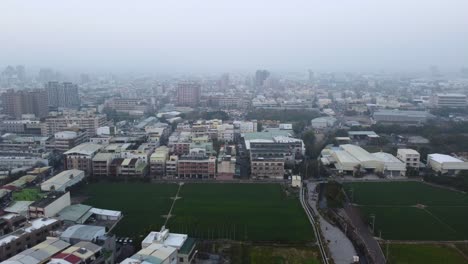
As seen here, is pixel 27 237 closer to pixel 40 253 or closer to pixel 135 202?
pixel 40 253

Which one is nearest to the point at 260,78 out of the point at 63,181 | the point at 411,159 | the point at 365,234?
the point at 411,159

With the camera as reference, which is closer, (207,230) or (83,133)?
(207,230)

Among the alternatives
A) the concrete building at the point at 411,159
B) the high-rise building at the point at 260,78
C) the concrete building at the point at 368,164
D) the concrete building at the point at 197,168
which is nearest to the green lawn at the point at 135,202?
the concrete building at the point at 197,168

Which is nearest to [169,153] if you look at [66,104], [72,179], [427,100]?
[72,179]

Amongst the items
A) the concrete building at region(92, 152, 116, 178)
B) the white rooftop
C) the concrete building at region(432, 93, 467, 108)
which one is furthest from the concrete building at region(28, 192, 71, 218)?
the concrete building at region(432, 93, 467, 108)

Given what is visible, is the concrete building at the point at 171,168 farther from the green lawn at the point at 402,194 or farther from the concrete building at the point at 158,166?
the green lawn at the point at 402,194

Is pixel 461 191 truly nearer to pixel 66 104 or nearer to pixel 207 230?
pixel 207 230

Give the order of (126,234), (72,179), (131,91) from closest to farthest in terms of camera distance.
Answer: (126,234)
(72,179)
(131,91)
